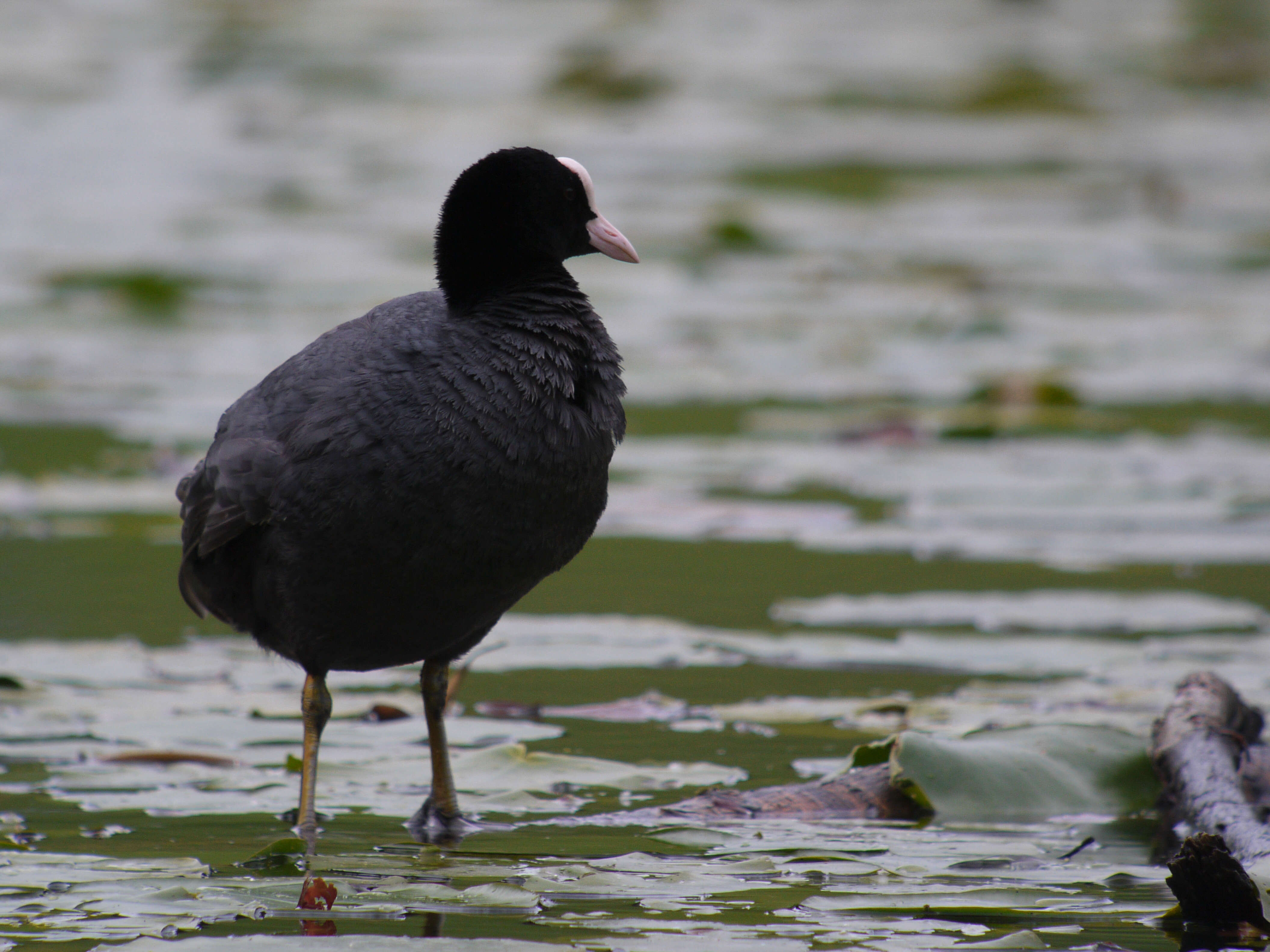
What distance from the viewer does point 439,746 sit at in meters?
3.10

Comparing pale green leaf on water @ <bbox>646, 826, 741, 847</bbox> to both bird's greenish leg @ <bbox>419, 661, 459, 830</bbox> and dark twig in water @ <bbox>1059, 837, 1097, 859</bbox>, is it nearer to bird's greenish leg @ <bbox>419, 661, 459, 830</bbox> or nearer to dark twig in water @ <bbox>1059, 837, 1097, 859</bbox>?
bird's greenish leg @ <bbox>419, 661, 459, 830</bbox>

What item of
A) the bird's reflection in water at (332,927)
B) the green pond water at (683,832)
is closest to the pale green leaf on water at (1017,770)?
the green pond water at (683,832)

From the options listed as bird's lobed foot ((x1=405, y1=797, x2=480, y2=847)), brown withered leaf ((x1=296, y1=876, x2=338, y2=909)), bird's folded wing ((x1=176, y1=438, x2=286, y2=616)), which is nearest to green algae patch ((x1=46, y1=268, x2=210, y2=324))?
bird's folded wing ((x1=176, y1=438, x2=286, y2=616))

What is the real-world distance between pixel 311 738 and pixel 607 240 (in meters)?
1.11

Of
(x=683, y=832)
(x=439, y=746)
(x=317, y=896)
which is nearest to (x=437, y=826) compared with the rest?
(x=439, y=746)

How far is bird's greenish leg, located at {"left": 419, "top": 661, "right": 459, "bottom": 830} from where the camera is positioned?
118 inches

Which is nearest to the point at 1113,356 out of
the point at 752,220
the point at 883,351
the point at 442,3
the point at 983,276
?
the point at 883,351

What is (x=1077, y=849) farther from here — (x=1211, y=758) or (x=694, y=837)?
(x=694, y=837)

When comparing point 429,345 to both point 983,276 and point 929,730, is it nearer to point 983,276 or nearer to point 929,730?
point 929,730

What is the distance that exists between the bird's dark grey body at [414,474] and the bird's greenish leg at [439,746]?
0.16 ft

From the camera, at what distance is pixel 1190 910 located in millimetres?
2373

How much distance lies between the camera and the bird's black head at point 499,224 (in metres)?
3.15

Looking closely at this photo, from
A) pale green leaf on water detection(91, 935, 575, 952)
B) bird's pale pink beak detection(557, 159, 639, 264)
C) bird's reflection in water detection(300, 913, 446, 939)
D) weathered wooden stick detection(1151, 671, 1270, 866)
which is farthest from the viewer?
bird's pale pink beak detection(557, 159, 639, 264)

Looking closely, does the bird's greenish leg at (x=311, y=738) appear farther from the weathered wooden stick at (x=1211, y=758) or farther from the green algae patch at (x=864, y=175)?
the green algae patch at (x=864, y=175)
